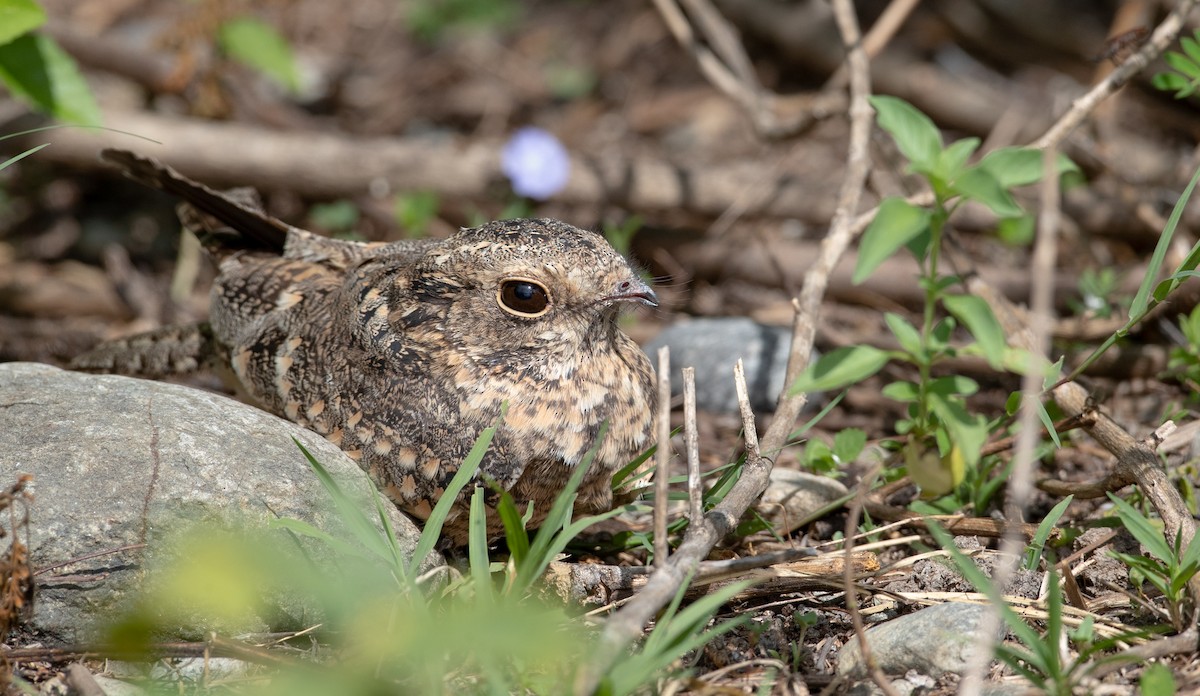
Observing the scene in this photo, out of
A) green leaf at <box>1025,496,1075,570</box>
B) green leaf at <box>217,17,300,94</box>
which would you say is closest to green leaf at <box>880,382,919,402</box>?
green leaf at <box>1025,496,1075,570</box>

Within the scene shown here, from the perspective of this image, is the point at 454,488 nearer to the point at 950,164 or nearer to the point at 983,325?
the point at 983,325

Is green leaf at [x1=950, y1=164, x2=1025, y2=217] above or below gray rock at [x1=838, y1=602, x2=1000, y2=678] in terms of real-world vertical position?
above

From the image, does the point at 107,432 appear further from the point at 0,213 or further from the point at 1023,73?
the point at 1023,73

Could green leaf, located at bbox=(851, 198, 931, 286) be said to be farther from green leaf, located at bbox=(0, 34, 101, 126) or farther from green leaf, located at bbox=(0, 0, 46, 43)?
green leaf, located at bbox=(0, 34, 101, 126)

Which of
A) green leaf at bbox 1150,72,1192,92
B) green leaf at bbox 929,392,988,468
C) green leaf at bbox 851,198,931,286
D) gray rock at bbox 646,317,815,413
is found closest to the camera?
green leaf at bbox 851,198,931,286

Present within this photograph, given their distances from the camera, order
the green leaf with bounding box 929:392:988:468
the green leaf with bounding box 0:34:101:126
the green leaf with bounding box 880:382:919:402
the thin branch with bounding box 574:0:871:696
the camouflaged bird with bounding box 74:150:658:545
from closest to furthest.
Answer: the thin branch with bounding box 574:0:871:696, the green leaf with bounding box 929:392:988:468, the green leaf with bounding box 880:382:919:402, the camouflaged bird with bounding box 74:150:658:545, the green leaf with bounding box 0:34:101:126

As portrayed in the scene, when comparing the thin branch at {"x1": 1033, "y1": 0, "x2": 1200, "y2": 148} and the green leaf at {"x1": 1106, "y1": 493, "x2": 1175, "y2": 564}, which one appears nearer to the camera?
the green leaf at {"x1": 1106, "y1": 493, "x2": 1175, "y2": 564}

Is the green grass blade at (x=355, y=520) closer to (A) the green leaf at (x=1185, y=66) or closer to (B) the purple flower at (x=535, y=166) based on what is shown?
(A) the green leaf at (x=1185, y=66)
